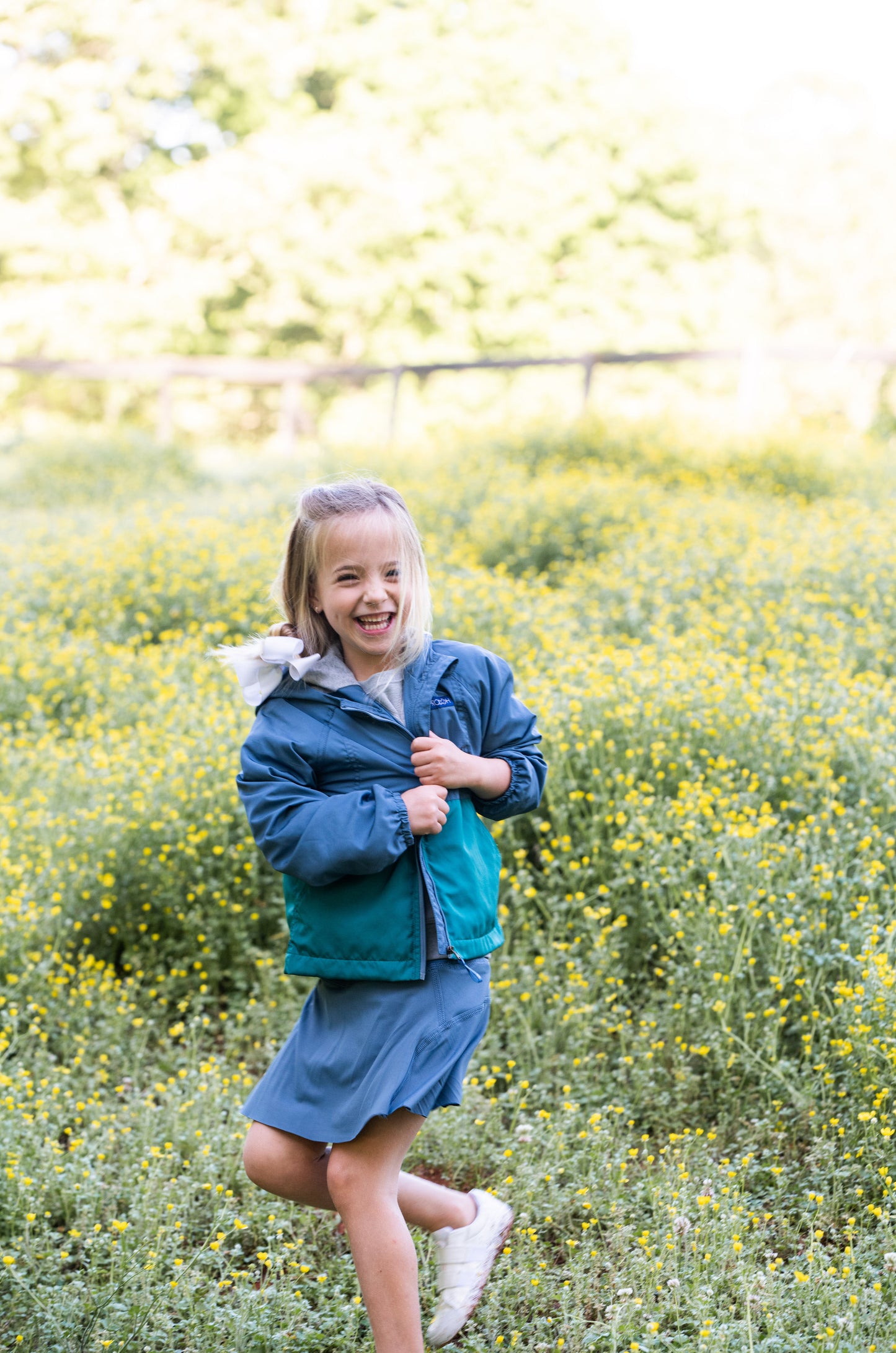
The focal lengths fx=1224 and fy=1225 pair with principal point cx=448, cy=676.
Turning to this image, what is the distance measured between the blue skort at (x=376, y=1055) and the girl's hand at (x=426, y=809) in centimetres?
26

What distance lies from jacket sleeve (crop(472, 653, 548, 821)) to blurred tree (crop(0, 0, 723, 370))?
22.0m

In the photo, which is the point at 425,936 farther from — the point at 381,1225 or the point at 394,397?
the point at 394,397

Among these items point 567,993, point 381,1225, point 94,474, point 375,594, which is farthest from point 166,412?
point 381,1225

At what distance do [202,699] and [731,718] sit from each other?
Answer: 2310mm

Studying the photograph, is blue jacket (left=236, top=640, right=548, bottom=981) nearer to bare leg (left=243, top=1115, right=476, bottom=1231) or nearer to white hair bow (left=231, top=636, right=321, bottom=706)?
white hair bow (left=231, top=636, right=321, bottom=706)

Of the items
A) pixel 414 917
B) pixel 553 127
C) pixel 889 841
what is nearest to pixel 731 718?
pixel 889 841

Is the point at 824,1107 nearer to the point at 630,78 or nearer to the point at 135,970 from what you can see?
the point at 135,970

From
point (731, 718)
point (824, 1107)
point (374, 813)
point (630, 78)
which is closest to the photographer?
point (374, 813)

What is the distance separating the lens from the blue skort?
222 centimetres

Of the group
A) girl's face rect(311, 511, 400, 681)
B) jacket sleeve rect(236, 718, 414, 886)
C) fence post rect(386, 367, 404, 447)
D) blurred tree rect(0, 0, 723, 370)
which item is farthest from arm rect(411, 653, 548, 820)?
blurred tree rect(0, 0, 723, 370)

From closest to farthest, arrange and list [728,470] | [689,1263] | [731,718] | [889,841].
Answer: [689,1263], [889,841], [731,718], [728,470]

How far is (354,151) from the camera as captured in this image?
22.9 metres

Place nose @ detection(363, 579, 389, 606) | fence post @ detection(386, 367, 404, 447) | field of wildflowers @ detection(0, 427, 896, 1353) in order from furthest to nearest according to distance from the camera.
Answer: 1. fence post @ detection(386, 367, 404, 447)
2. field of wildflowers @ detection(0, 427, 896, 1353)
3. nose @ detection(363, 579, 389, 606)

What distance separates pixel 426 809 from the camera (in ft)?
7.47
